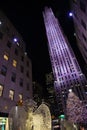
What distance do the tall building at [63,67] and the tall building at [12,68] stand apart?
21083 millimetres

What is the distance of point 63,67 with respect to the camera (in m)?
58.2

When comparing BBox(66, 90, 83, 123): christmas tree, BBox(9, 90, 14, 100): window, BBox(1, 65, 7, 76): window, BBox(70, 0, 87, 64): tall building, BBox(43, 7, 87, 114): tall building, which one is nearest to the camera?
BBox(70, 0, 87, 64): tall building

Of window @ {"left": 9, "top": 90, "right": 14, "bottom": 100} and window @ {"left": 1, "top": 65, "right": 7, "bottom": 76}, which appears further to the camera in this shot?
window @ {"left": 9, "top": 90, "right": 14, "bottom": 100}

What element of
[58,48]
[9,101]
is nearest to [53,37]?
[58,48]

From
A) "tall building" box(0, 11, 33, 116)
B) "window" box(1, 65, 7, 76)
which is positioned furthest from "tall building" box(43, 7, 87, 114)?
"window" box(1, 65, 7, 76)

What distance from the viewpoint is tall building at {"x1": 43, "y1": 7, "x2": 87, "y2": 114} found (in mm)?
50906

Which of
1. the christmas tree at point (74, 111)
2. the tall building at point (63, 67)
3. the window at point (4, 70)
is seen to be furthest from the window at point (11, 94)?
the tall building at point (63, 67)

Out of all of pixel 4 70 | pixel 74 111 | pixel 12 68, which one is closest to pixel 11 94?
pixel 4 70

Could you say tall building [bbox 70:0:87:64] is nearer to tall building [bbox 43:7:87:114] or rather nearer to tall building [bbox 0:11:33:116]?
tall building [bbox 0:11:33:116]

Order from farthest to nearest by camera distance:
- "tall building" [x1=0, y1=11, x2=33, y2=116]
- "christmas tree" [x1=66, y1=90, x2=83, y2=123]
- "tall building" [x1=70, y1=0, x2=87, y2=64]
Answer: "christmas tree" [x1=66, y1=90, x2=83, y2=123] → "tall building" [x1=0, y1=11, x2=33, y2=116] → "tall building" [x1=70, y1=0, x2=87, y2=64]

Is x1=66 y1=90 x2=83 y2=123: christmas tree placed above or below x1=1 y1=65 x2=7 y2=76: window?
below

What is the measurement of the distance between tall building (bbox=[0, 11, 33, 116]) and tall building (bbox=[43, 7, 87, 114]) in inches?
830

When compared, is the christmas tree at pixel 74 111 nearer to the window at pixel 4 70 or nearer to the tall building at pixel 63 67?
→ the window at pixel 4 70

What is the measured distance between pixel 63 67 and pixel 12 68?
36.0m
